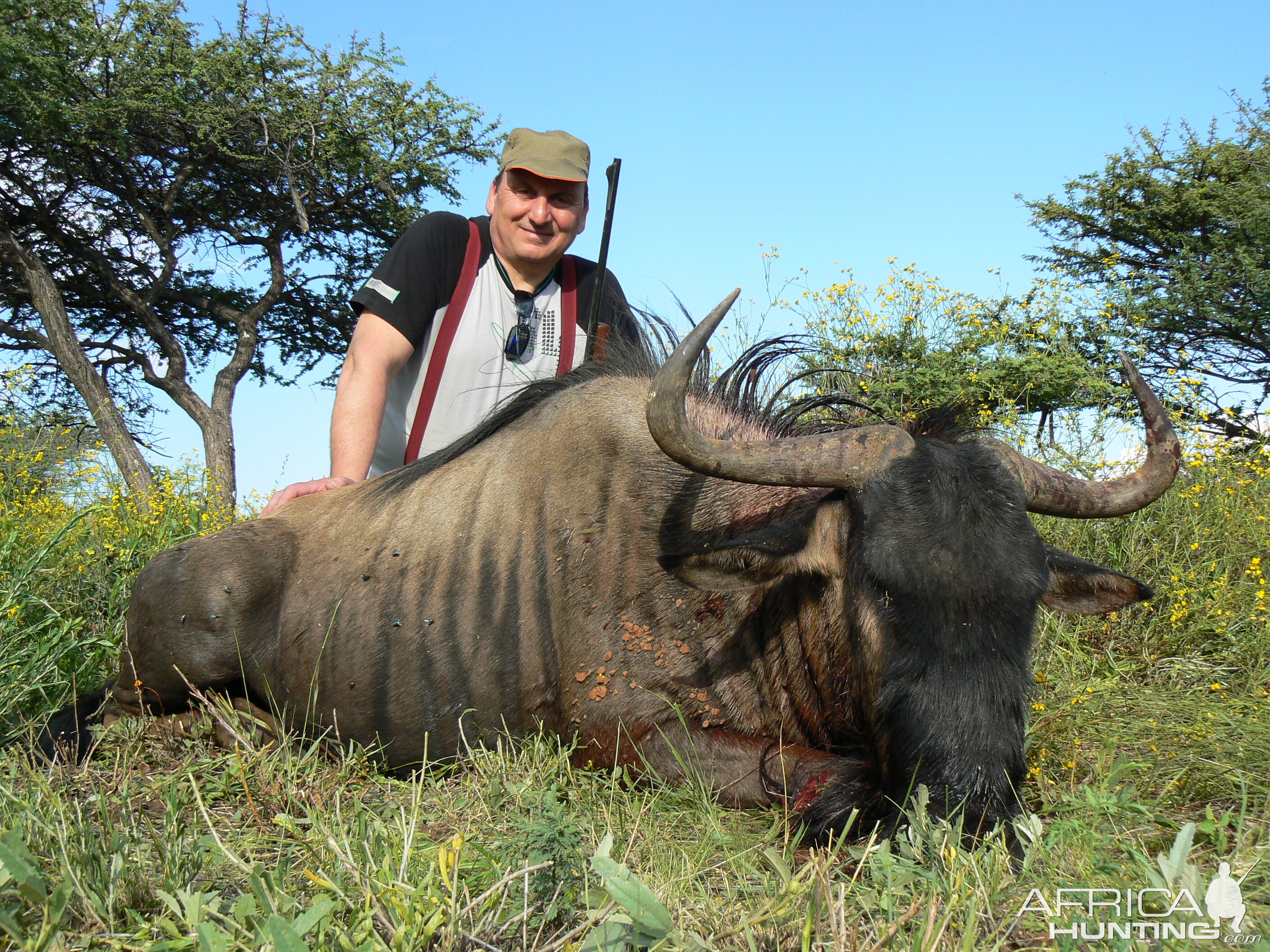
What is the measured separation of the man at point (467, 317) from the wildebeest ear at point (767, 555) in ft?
5.55

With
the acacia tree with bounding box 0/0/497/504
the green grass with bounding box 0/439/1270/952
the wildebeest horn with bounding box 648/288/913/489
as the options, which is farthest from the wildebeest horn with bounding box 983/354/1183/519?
the acacia tree with bounding box 0/0/497/504

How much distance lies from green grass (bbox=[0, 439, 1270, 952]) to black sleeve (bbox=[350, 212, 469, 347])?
190 cm

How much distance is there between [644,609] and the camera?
323 centimetres

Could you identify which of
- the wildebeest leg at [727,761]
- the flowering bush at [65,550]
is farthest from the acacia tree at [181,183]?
the wildebeest leg at [727,761]

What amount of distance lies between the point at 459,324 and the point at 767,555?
2.44 metres

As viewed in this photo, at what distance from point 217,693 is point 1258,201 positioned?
15.2 metres

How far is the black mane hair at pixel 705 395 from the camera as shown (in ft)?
12.2

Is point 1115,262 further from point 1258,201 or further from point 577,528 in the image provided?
point 577,528

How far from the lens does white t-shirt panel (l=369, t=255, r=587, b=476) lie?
4.66 m

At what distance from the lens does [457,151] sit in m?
18.1
